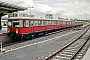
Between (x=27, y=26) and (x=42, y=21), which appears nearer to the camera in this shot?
(x=27, y=26)

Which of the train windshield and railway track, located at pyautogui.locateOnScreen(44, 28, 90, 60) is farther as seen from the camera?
the train windshield

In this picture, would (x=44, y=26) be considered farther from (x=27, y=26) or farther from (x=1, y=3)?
(x=1, y=3)

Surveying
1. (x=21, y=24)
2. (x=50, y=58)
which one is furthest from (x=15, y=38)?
(x=50, y=58)

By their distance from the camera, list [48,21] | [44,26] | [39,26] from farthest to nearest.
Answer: [48,21]
[44,26]
[39,26]

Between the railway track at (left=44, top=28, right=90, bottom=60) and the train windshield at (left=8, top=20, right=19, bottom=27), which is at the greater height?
the train windshield at (left=8, top=20, right=19, bottom=27)

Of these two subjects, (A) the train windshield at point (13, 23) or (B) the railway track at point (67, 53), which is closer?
(B) the railway track at point (67, 53)

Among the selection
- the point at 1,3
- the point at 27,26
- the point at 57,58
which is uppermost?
the point at 1,3

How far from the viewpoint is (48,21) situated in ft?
109

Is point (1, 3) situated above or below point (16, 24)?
above

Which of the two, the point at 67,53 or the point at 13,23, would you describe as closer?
the point at 67,53

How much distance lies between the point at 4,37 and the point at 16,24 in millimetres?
2257

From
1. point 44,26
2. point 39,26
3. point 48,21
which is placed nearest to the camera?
point 39,26

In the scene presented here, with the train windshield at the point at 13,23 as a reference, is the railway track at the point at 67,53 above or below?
below

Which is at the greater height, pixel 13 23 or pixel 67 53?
pixel 13 23
